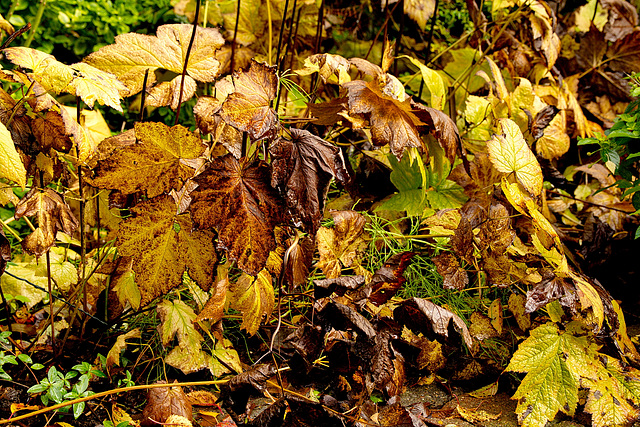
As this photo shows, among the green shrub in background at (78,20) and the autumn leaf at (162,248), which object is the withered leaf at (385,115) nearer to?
the autumn leaf at (162,248)

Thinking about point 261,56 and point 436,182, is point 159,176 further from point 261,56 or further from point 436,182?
point 261,56

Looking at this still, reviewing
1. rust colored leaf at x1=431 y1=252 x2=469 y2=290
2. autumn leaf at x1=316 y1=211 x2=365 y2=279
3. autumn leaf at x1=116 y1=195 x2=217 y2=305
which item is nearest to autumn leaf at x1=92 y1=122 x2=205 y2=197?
autumn leaf at x1=116 y1=195 x2=217 y2=305

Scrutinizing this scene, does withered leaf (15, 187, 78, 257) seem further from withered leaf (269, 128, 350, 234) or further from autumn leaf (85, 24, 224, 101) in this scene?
withered leaf (269, 128, 350, 234)

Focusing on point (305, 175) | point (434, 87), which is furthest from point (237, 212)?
point (434, 87)

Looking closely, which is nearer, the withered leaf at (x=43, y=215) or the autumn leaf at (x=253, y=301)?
the withered leaf at (x=43, y=215)

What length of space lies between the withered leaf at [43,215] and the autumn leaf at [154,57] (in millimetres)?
293

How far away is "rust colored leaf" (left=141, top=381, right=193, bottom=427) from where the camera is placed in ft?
3.61

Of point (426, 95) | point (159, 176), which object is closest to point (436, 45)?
point (426, 95)

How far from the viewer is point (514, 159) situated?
1388mm

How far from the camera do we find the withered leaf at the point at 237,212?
993 mm

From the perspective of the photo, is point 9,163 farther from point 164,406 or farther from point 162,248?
point 164,406

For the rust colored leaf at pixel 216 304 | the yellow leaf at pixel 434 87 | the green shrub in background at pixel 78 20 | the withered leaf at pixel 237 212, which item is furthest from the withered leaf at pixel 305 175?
the green shrub in background at pixel 78 20

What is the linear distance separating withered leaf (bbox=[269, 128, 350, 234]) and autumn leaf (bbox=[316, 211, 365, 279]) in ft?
0.81

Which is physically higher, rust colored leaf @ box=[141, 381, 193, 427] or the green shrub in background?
the green shrub in background
